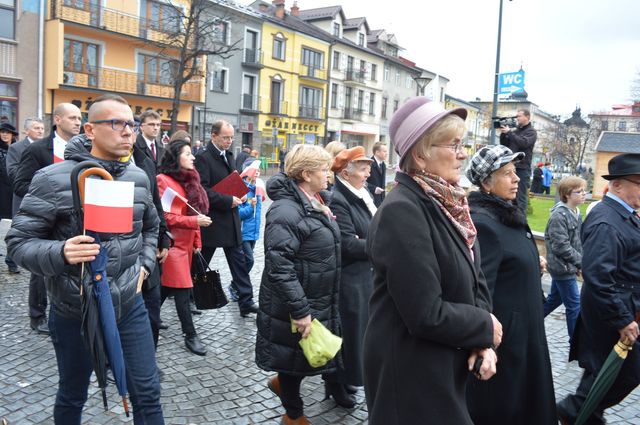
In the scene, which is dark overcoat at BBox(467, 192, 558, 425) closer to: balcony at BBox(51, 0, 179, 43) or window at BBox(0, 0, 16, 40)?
balcony at BBox(51, 0, 179, 43)

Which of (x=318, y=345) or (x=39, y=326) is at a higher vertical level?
(x=318, y=345)

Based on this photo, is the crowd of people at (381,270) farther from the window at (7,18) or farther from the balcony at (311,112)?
the balcony at (311,112)

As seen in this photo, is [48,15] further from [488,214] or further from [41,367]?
[488,214]

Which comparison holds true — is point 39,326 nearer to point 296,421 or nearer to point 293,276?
point 296,421

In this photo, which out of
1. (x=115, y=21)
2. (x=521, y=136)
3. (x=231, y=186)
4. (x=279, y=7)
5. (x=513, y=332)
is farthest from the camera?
(x=279, y=7)

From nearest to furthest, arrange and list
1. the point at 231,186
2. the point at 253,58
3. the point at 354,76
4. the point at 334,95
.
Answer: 1. the point at 231,186
2. the point at 253,58
3. the point at 334,95
4. the point at 354,76

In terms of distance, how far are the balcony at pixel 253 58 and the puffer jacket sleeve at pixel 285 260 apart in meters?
35.7

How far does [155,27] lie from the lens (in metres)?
30.0

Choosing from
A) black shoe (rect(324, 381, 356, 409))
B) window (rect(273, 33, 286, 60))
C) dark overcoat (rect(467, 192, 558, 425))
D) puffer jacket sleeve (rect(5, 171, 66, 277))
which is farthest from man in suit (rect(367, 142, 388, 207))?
window (rect(273, 33, 286, 60))

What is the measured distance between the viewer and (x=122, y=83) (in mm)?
28734

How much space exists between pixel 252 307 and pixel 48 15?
25466 millimetres

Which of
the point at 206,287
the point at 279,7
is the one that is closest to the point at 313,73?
Answer: the point at 279,7

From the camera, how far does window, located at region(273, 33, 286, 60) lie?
39.9 metres

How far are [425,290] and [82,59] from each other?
29.6 m
